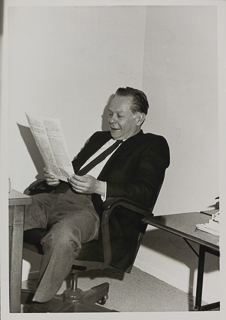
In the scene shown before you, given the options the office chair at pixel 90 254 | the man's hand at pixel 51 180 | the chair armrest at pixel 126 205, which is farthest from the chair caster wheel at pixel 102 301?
the man's hand at pixel 51 180

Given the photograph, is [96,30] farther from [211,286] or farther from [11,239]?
[211,286]

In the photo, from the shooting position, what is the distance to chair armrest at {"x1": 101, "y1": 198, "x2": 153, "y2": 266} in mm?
2150

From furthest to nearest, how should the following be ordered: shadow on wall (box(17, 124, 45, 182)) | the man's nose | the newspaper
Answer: shadow on wall (box(17, 124, 45, 182)) < the man's nose < the newspaper

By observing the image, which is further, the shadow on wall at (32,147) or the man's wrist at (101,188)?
the shadow on wall at (32,147)

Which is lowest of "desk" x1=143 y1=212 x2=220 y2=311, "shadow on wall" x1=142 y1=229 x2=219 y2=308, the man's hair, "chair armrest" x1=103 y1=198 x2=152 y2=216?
"shadow on wall" x1=142 y1=229 x2=219 y2=308

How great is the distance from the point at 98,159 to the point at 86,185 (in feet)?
1.32

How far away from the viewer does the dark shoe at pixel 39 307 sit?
6.70ft

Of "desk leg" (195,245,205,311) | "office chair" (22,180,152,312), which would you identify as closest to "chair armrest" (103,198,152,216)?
"office chair" (22,180,152,312)

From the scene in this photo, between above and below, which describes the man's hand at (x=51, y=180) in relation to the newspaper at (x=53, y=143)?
below

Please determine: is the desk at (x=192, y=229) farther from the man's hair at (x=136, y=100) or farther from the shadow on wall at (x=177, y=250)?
the man's hair at (x=136, y=100)

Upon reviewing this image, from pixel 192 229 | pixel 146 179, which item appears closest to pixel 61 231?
pixel 146 179

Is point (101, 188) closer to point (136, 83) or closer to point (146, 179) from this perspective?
point (146, 179)

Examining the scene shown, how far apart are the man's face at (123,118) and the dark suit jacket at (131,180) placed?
5 cm

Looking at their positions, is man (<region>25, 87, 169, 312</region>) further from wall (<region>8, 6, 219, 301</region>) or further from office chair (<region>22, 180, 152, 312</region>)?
wall (<region>8, 6, 219, 301</region>)
